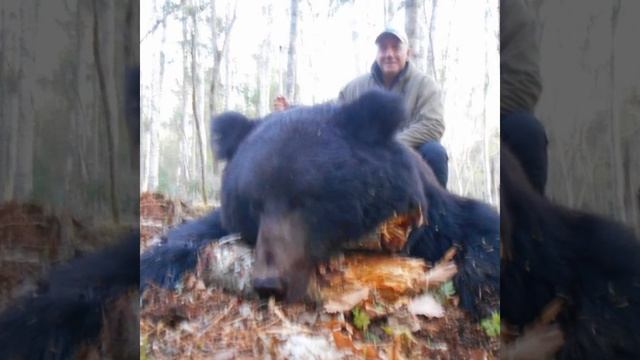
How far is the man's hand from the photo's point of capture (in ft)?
15.2

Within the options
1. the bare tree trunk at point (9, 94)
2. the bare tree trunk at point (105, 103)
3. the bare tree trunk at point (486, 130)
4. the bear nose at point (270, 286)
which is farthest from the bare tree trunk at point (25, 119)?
the bare tree trunk at point (486, 130)

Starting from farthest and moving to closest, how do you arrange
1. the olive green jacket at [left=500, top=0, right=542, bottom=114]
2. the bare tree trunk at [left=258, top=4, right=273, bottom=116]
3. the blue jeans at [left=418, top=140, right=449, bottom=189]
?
the olive green jacket at [left=500, top=0, right=542, bottom=114]
the bare tree trunk at [left=258, top=4, right=273, bottom=116]
the blue jeans at [left=418, top=140, right=449, bottom=189]

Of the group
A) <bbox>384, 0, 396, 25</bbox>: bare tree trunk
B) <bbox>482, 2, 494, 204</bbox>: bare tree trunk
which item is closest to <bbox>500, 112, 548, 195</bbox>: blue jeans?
<bbox>482, 2, 494, 204</bbox>: bare tree trunk

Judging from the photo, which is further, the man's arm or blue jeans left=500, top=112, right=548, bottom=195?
blue jeans left=500, top=112, right=548, bottom=195

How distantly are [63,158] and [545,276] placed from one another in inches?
124

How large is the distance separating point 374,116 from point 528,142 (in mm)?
1001

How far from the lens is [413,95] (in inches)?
179

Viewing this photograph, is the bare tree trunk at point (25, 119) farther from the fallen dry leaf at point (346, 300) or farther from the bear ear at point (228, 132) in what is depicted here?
the fallen dry leaf at point (346, 300)

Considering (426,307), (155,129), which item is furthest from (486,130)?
(155,129)

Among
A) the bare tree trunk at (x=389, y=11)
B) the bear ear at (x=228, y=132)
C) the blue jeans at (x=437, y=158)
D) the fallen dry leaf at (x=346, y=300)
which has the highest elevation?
the bare tree trunk at (x=389, y=11)

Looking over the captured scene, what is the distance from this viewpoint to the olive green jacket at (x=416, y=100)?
4523mm

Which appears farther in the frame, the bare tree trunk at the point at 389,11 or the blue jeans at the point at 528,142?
the blue jeans at the point at 528,142

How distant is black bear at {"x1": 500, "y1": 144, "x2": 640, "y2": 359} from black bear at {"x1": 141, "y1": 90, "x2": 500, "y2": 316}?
1.21 feet

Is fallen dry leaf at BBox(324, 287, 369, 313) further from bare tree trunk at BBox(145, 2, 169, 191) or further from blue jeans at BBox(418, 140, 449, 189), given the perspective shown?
bare tree trunk at BBox(145, 2, 169, 191)
